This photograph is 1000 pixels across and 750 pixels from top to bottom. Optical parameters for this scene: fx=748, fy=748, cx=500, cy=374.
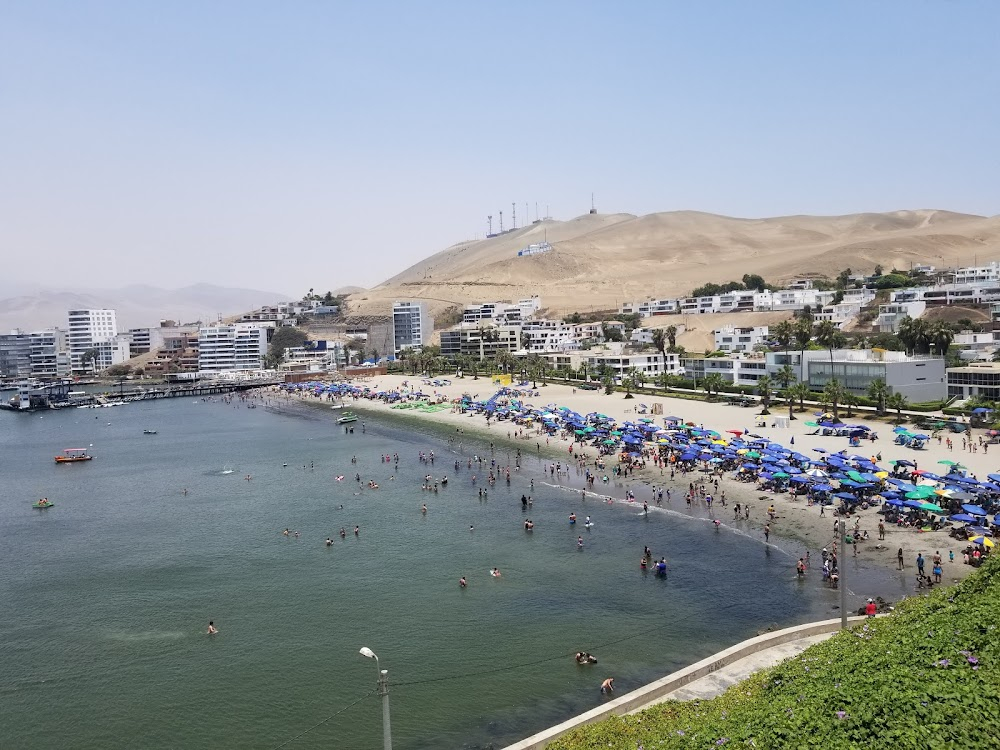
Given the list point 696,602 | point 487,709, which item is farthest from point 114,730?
point 696,602

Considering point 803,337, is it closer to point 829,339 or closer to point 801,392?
point 829,339

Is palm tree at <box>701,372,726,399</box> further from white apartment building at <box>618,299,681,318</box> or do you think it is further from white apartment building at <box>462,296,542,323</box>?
white apartment building at <box>462,296,542,323</box>

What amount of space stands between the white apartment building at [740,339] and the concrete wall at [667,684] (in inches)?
3299

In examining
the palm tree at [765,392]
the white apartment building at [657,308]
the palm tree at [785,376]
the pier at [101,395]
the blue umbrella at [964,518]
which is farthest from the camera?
the white apartment building at [657,308]

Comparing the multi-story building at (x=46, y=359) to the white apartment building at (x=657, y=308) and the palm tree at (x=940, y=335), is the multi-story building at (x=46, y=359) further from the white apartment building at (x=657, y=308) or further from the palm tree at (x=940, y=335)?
the palm tree at (x=940, y=335)

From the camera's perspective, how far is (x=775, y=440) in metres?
54.2

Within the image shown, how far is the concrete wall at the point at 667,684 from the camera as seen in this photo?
18.5m

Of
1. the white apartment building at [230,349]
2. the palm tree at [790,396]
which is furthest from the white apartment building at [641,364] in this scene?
the white apartment building at [230,349]

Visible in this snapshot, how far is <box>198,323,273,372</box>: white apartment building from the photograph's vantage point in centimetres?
17638

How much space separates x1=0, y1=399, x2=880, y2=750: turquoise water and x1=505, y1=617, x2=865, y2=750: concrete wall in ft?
8.83

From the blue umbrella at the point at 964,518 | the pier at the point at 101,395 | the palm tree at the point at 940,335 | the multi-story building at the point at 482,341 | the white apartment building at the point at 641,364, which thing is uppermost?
the multi-story building at the point at 482,341

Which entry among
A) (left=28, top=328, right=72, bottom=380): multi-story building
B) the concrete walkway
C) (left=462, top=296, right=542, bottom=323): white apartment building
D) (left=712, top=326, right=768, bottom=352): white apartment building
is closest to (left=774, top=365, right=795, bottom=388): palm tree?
(left=712, top=326, right=768, bottom=352): white apartment building

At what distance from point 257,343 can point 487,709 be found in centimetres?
16714

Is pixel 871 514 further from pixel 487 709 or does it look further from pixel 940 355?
pixel 940 355
